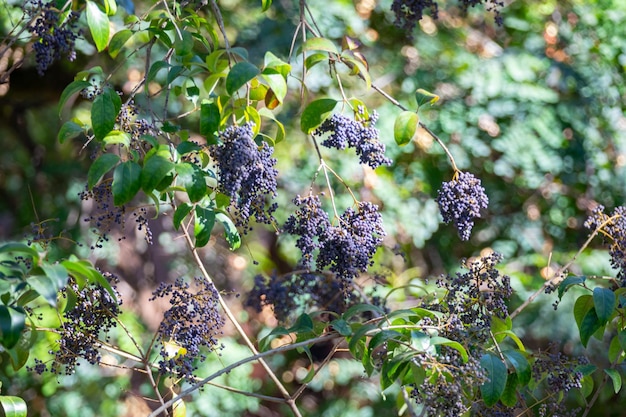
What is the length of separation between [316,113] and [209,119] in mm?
165

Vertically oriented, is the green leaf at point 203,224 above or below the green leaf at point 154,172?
below

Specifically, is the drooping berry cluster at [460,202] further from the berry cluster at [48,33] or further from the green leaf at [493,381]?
the berry cluster at [48,33]

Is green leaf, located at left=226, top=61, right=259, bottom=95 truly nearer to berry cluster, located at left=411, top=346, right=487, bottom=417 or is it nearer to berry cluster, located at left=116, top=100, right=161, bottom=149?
berry cluster, located at left=116, top=100, right=161, bottom=149

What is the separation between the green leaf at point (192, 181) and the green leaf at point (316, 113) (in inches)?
8.2

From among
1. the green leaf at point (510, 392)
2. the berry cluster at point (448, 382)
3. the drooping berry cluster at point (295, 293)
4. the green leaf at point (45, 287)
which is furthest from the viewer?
the drooping berry cluster at point (295, 293)

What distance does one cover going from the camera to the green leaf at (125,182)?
97 cm

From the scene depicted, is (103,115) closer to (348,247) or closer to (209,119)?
(209,119)

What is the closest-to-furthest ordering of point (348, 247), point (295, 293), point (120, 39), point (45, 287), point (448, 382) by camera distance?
point (45, 287) → point (448, 382) → point (348, 247) → point (120, 39) → point (295, 293)

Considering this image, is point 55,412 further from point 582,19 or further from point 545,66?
point 582,19

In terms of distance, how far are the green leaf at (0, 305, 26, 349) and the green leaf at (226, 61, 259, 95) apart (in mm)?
385

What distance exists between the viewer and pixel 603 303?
42.9 inches

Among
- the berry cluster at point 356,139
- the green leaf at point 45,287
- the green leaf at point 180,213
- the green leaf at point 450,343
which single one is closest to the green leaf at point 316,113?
the berry cluster at point 356,139

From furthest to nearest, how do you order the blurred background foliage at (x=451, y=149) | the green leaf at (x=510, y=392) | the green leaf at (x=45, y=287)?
the blurred background foliage at (x=451, y=149) < the green leaf at (x=510, y=392) < the green leaf at (x=45, y=287)

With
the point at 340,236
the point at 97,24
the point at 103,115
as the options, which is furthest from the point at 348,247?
the point at 97,24
